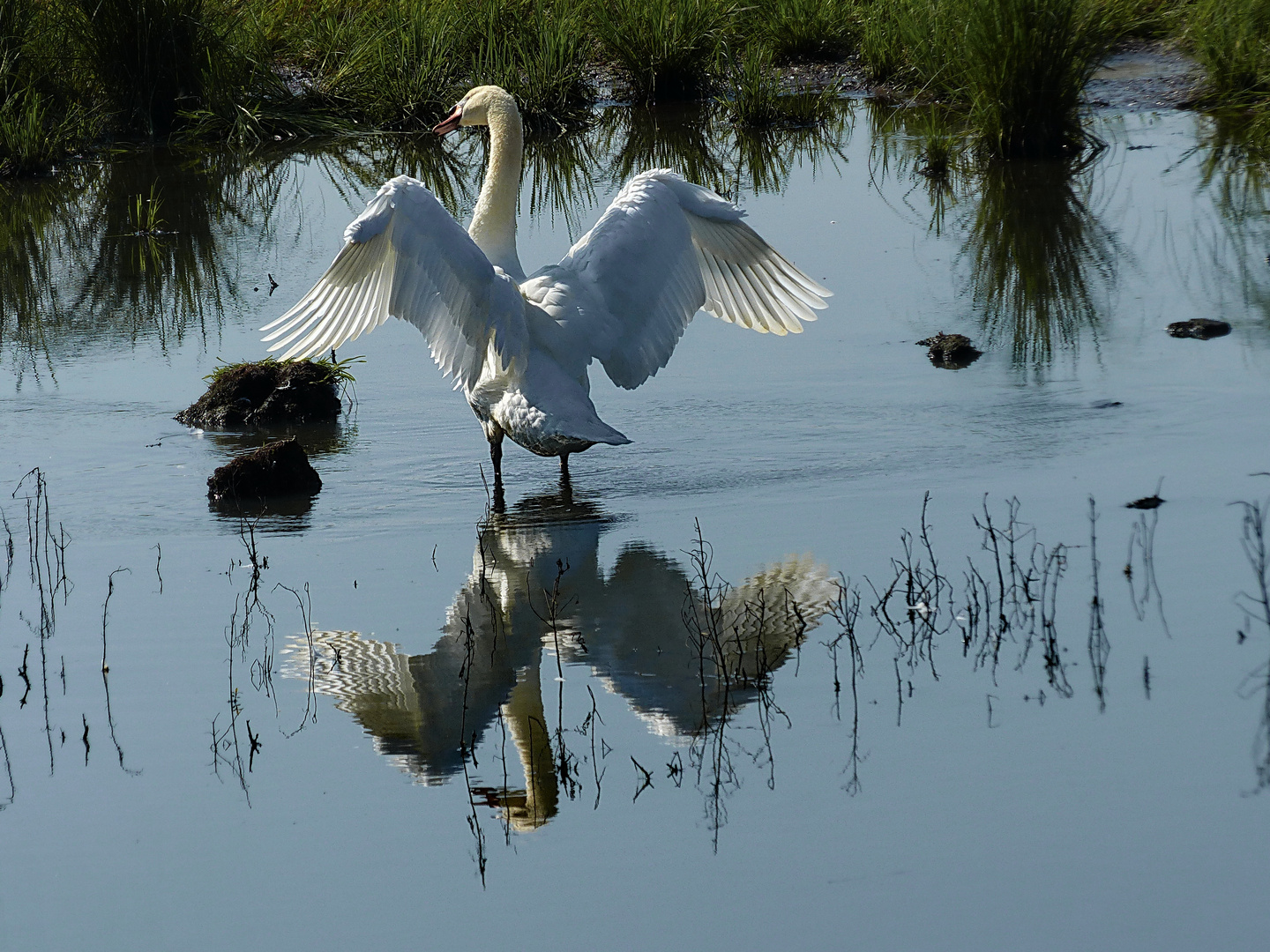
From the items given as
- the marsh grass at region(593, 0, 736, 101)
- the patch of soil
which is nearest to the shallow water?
the patch of soil

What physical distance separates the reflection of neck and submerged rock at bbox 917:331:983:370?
12.9ft

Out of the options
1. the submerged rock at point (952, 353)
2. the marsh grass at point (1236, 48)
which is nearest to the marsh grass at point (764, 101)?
the marsh grass at point (1236, 48)

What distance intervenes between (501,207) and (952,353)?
240cm

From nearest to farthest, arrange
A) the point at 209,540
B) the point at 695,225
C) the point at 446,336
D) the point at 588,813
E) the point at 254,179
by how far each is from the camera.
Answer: the point at 588,813 < the point at 209,540 < the point at 446,336 < the point at 695,225 < the point at 254,179

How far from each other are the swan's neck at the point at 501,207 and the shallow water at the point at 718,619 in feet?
2.84

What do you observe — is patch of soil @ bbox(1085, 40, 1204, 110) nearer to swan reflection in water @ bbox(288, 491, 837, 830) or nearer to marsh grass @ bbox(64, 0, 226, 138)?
marsh grass @ bbox(64, 0, 226, 138)

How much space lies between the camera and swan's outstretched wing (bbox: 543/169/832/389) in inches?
281

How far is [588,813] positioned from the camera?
158 inches

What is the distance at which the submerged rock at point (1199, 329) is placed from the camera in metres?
8.37

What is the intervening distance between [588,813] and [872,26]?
48.2 ft

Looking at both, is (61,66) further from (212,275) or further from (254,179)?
(212,275)

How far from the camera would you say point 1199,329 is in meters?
8.38

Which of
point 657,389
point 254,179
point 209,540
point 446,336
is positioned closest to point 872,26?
point 254,179

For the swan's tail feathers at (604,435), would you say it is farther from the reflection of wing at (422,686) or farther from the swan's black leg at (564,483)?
the reflection of wing at (422,686)
